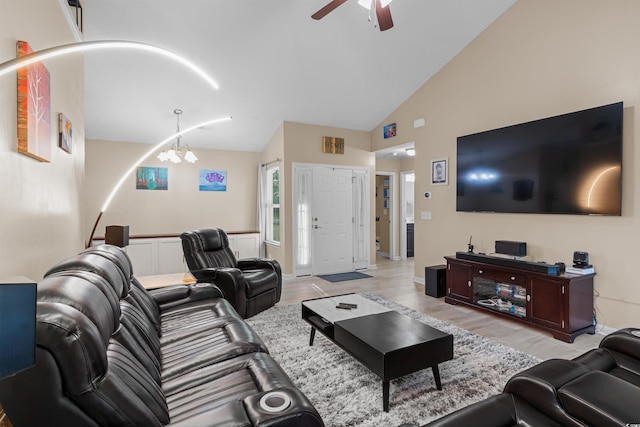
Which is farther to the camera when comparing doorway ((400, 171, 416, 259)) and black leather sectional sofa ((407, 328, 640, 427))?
doorway ((400, 171, 416, 259))

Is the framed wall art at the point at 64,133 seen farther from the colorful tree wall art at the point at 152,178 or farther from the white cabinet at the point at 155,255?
the colorful tree wall art at the point at 152,178

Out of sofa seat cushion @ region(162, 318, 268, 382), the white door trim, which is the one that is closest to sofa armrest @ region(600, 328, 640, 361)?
sofa seat cushion @ region(162, 318, 268, 382)

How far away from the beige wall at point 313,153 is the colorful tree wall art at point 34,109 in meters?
3.78

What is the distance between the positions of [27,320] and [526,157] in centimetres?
429

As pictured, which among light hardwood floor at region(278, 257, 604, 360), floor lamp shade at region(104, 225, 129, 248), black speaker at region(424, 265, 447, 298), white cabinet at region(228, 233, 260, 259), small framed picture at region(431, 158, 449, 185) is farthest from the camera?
white cabinet at region(228, 233, 260, 259)

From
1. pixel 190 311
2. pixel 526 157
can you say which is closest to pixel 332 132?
pixel 526 157

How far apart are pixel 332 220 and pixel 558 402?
4.98 meters

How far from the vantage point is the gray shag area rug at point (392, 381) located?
6.46 ft

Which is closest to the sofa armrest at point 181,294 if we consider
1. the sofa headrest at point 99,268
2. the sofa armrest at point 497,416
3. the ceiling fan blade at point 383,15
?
the sofa headrest at point 99,268

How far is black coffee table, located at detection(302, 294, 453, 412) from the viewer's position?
1978 millimetres

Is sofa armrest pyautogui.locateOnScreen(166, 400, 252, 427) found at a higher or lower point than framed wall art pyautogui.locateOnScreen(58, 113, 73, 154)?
lower

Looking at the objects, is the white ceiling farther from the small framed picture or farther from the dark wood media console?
the dark wood media console

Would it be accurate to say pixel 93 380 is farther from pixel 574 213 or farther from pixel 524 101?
pixel 524 101

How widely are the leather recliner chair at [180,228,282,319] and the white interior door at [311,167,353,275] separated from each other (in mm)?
1857
